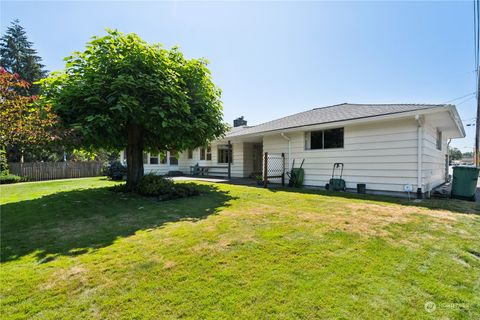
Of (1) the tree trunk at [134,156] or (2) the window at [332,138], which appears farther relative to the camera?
(2) the window at [332,138]

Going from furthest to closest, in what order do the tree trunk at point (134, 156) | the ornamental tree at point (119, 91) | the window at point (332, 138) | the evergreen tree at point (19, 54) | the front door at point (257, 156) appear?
the evergreen tree at point (19, 54) → the front door at point (257, 156) → the window at point (332, 138) → the tree trunk at point (134, 156) → the ornamental tree at point (119, 91)

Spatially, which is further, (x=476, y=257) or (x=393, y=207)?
(x=393, y=207)

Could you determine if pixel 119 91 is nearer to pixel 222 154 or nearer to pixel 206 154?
pixel 222 154

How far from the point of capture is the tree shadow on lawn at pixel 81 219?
3.47 metres

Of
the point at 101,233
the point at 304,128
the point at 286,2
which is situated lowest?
the point at 101,233

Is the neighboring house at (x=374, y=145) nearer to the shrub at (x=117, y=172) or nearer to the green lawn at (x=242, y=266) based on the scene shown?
the green lawn at (x=242, y=266)

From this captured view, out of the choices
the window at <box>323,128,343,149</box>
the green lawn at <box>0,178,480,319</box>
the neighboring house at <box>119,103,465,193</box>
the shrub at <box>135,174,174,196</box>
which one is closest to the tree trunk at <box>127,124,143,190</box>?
the shrub at <box>135,174,174,196</box>

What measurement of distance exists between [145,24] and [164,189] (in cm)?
656

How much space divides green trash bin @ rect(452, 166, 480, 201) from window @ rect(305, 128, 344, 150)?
3.72 m

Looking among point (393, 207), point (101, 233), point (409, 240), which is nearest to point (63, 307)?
point (101, 233)

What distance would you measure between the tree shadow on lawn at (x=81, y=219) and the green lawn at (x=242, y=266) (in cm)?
4

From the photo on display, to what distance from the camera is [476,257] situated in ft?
9.93

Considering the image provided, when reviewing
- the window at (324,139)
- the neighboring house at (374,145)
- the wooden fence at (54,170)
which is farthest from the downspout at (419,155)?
the wooden fence at (54,170)

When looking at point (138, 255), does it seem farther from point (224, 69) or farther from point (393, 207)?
point (224, 69)
